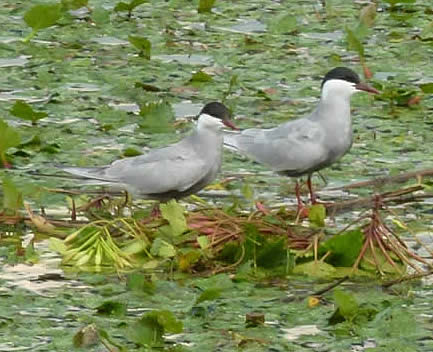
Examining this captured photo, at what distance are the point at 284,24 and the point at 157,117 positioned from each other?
2.54 meters

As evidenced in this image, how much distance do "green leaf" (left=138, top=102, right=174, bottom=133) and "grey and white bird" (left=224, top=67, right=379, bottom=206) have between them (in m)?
0.88

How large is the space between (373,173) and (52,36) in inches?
153

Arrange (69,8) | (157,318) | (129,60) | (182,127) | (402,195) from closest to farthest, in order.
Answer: (157,318) → (402,195) → (182,127) → (129,60) → (69,8)

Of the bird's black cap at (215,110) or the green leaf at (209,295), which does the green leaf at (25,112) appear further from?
the green leaf at (209,295)

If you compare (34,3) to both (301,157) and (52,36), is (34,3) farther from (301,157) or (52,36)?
(301,157)

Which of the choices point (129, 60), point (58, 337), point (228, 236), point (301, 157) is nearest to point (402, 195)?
point (301, 157)

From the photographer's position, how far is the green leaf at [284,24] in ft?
45.0

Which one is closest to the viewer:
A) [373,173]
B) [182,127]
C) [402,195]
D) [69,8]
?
[402,195]

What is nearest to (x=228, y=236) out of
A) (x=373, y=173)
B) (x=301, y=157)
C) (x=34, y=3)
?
(x=301, y=157)

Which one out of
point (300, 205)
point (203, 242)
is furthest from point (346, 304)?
point (300, 205)

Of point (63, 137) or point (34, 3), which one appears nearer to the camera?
point (63, 137)

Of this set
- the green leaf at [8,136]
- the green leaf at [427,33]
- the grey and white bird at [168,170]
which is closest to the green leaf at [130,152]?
the grey and white bird at [168,170]

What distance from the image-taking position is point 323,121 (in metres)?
10.3

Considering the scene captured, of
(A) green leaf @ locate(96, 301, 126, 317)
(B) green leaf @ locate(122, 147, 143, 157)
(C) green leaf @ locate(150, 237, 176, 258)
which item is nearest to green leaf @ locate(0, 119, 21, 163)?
(B) green leaf @ locate(122, 147, 143, 157)
